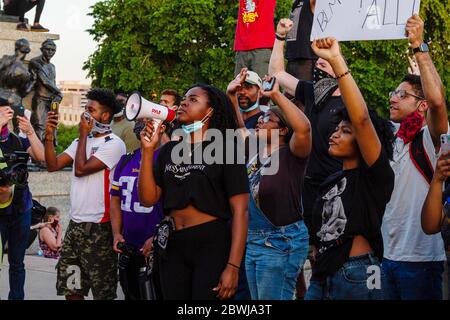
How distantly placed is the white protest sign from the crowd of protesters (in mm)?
125

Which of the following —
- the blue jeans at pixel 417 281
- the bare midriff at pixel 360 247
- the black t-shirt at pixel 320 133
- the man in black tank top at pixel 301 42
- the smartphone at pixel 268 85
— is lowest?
the blue jeans at pixel 417 281

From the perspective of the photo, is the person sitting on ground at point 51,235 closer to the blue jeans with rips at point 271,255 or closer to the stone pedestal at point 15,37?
the stone pedestal at point 15,37

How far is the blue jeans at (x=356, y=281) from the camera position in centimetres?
439

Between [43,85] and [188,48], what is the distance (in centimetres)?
2684

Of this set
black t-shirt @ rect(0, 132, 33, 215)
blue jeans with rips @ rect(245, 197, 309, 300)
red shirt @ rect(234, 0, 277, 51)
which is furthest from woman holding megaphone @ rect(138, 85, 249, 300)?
red shirt @ rect(234, 0, 277, 51)

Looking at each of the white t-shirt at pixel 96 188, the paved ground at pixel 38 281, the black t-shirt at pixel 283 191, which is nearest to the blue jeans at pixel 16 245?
the paved ground at pixel 38 281

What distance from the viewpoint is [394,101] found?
5.60 metres

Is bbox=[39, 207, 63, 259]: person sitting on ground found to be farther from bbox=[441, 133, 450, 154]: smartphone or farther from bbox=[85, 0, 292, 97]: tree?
bbox=[85, 0, 292, 97]: tree

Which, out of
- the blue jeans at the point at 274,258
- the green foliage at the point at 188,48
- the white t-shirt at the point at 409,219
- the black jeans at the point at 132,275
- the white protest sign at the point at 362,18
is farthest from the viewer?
the green foliage at the point at 188,48

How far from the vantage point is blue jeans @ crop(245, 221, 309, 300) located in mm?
5281

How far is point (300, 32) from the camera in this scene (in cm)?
742

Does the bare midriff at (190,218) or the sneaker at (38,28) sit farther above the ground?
the sneaker at (38,28)
